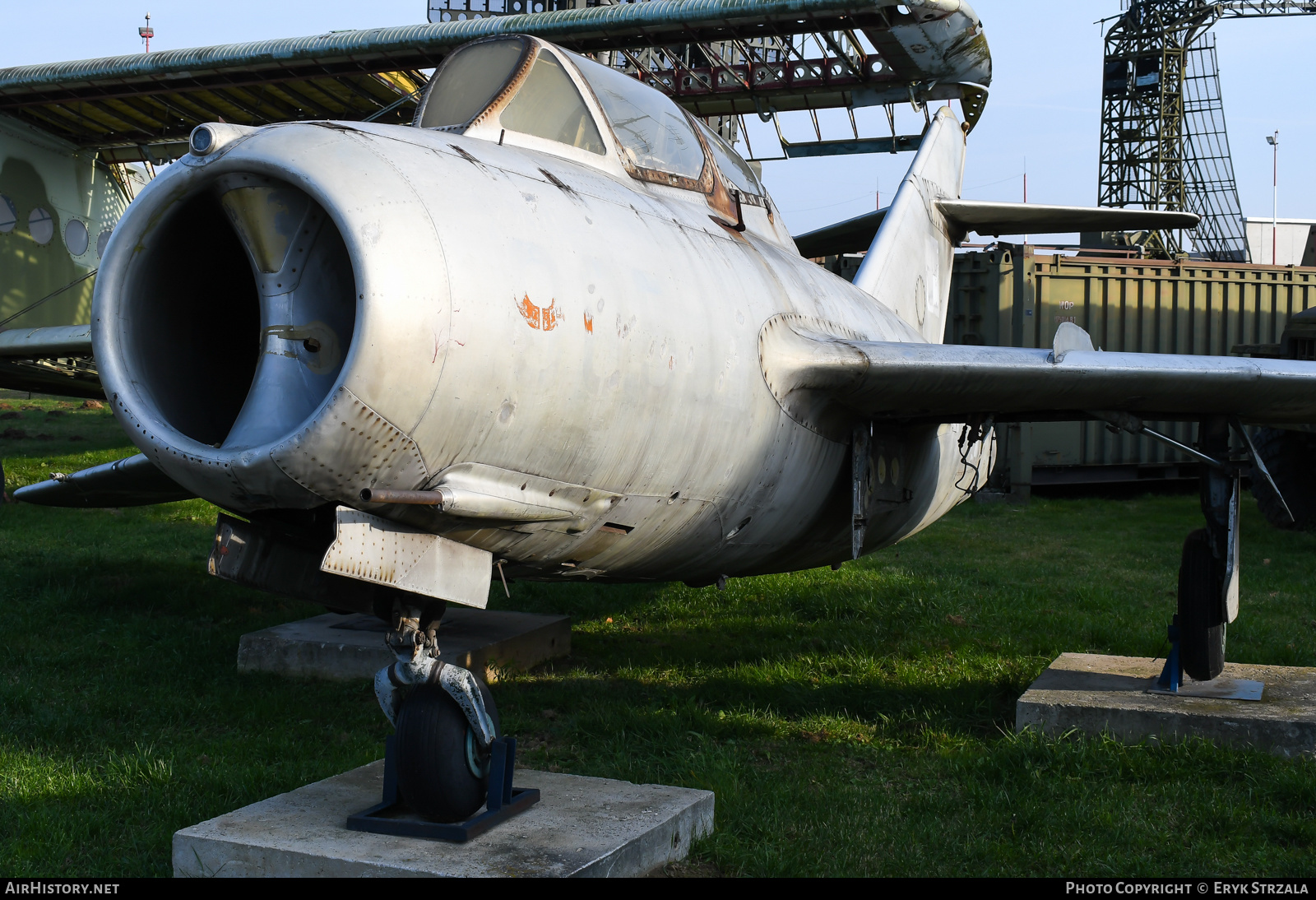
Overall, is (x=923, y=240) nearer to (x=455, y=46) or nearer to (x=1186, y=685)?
(x=1186, y=685)

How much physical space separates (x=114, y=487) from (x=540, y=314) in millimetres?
4246

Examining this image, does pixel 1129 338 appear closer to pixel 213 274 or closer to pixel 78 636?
pixel 78 636

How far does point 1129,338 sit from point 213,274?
56.7 feet

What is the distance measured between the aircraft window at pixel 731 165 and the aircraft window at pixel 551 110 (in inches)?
42.4

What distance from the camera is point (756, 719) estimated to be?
577 cm

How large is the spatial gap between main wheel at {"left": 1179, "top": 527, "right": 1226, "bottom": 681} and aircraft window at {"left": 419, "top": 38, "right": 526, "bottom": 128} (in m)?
4.13

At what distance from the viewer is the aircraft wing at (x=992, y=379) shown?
4.71 m

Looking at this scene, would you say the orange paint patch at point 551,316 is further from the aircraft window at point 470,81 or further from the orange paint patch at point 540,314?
the aircraft window at point 470,81

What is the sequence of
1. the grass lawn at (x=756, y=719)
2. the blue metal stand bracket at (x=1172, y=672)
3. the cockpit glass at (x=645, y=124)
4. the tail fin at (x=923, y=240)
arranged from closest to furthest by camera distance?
1. the grass lawn at (x=756, y=719)
2. the cockpit glass at (x=645, y=124)
3. the blue metal stand bracket at (x=1172, y=672)
4. the tail fin at (x=923, y=240)

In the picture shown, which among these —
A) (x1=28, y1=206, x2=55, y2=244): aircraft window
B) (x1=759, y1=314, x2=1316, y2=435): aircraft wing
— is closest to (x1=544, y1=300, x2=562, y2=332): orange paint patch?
(x1=759, y1=314, x2=1316, y2=435): aircraft wing

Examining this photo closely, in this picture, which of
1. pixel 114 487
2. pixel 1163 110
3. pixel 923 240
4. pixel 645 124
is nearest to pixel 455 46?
pixel 923 240

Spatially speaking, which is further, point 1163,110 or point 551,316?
point 1163,110

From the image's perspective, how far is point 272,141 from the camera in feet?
10.1

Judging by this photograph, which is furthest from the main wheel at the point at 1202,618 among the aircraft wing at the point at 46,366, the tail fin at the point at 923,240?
the aircraft wing at the point at 46,366
